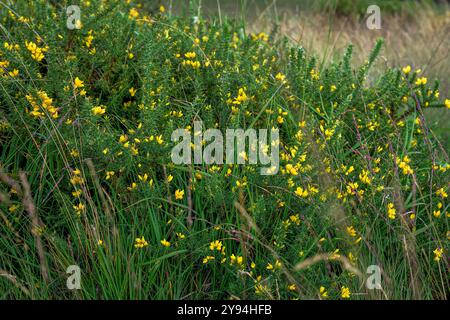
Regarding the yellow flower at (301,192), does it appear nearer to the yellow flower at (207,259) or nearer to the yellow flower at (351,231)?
the yellow flower at (351,231)

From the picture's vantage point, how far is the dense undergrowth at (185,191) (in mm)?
2717

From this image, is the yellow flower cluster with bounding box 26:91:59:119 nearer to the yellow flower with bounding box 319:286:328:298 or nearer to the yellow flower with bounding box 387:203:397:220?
the yellow flower with bounding box 319:286:328:298

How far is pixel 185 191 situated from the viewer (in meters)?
3.04

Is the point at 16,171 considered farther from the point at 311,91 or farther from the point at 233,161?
the point at 311,91

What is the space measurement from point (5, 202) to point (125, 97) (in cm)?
102

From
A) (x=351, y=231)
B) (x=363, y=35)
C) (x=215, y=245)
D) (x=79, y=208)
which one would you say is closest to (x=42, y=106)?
(x=79, y=208)

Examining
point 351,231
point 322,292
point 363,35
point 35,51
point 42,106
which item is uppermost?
point 363,35

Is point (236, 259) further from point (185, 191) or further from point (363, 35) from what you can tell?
point (363, 35)

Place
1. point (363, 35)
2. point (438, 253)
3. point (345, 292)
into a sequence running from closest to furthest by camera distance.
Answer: point (345, 292)
point (438, 253)
point (363, 35)

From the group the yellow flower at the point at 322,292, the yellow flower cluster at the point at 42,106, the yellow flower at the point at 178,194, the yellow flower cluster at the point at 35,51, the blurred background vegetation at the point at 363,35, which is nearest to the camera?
the yellow flower at the point at 322,292

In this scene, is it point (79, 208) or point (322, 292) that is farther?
point (79, 208)

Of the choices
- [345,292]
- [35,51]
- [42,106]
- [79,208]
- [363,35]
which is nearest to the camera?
[345,292]

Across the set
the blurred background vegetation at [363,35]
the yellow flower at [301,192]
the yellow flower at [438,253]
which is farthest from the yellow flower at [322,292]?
the blurred background vegetation at [363,35]

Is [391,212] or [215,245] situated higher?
[391,212]
